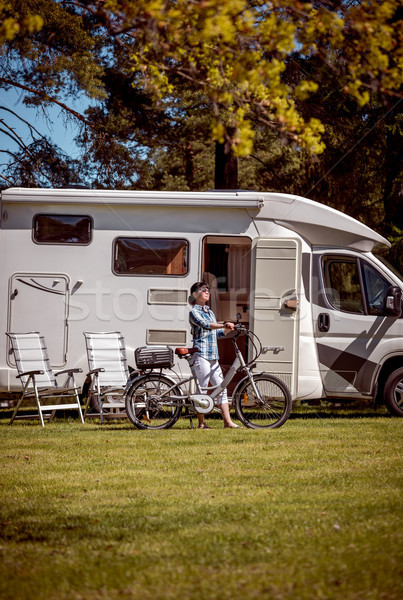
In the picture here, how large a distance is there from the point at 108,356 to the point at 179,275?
1.36m

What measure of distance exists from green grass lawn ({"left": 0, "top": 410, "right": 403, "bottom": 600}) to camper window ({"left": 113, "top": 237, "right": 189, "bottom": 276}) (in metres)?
Answer: 2.57

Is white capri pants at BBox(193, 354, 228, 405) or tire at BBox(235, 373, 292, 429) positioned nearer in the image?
tire at BBox(235, 373, 292, 429)

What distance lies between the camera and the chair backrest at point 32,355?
390 inches

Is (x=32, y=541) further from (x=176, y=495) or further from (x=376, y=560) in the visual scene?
(x=376, y=560)

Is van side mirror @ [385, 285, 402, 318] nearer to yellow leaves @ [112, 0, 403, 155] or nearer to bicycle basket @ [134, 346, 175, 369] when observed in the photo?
bicycle basket @ [134, 346, 175, 369]

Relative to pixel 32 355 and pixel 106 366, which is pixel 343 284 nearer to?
pixel 106 366

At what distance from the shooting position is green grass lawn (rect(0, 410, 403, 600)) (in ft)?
12.5

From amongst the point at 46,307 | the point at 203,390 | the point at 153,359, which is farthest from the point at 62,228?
the point at 203,390

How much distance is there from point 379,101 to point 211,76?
10.5 metres

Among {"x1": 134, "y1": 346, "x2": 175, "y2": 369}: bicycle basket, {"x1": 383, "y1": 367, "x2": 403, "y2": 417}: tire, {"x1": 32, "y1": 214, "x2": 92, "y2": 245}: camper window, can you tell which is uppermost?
{"x1": 32, "y1": 214, "x2": 92, "y2": 245}: camper window

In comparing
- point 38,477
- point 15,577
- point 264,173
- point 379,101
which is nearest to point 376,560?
point 15,577

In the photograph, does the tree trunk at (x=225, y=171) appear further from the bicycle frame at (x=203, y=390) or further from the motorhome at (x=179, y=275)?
the bicycle frame at (x=203, y=390)

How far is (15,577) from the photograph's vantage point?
399cm

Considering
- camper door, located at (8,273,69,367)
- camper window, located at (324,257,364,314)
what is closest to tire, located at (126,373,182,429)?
camper door, located at (8,273,69,367)
